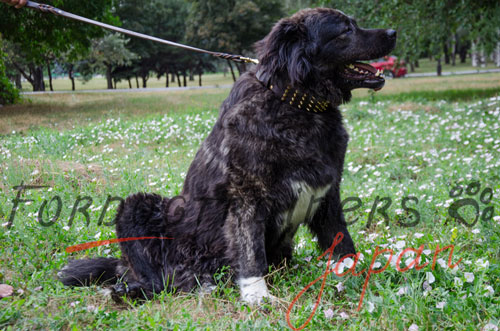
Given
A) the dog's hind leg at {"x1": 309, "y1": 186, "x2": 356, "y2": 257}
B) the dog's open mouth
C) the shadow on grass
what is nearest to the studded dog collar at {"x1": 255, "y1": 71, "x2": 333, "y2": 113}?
the dog's open mouth

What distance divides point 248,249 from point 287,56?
48.5 inches

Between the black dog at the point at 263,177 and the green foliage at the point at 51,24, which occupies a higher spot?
the green foliage at the point at 51,24

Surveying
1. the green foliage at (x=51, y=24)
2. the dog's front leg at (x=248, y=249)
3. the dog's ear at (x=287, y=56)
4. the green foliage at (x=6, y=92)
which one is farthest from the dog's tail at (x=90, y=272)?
the green foliage at (x=6, y=92)

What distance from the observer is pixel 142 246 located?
2902 millimetres

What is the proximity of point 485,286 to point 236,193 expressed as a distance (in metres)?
1.49

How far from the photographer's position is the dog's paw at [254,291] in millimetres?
2578

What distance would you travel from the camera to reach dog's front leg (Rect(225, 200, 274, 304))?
103 inches

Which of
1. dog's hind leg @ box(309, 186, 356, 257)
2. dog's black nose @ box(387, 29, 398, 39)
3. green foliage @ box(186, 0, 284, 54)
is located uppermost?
green foliage @ box(186, 0, 284, 54)

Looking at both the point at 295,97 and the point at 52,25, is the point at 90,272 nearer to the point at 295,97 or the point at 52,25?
the point at 295,97

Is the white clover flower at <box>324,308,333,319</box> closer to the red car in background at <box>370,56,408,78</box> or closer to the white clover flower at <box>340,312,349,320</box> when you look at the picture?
the white clover flower at <box>340,312,349,320</box>

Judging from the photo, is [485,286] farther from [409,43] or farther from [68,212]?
[409,43]

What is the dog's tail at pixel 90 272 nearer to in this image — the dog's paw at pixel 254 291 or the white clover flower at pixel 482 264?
the dog's paw at pixel 254 291

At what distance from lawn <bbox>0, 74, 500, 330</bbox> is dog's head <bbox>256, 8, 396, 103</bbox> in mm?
1157

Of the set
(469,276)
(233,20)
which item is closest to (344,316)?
(469,276)
